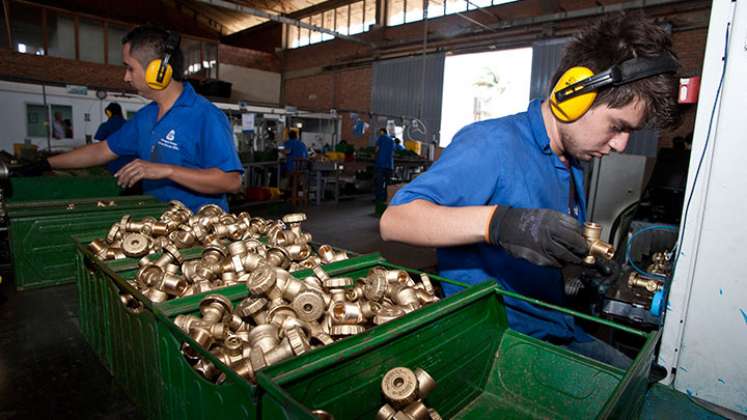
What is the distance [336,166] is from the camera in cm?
1095

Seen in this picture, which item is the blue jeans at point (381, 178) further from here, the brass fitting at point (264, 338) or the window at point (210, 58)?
the window at point (210, 58)

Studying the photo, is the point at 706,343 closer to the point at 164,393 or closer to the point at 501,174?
the point at 501,174

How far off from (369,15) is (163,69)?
16820 millimetres

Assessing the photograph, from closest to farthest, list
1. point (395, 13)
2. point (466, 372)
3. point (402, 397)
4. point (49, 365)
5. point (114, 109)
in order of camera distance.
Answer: point (402, 397) < point (466, 372) < point (49, 365) < point (114, 109) < point (395, 13)

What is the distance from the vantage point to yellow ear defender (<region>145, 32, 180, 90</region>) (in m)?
2.41

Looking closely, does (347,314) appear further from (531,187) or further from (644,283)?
(644,283)

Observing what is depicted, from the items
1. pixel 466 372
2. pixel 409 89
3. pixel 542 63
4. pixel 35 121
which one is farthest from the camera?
pixel 409 89

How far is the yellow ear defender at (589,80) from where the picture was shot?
1312mm

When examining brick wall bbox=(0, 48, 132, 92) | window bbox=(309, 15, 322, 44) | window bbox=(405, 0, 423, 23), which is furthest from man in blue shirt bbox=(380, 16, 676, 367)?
window bbox=(309, 15, 322, 44)

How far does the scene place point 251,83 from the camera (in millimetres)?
20625

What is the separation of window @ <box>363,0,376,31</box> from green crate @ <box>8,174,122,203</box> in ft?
49.2

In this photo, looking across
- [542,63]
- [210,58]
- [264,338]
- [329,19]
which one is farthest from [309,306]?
[210,58]

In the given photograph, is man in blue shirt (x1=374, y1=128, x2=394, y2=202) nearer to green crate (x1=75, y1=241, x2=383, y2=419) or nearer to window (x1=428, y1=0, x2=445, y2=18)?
window (x1=428, y1=0, x2=445, y2=18)

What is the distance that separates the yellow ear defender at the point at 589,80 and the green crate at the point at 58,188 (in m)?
3.36
